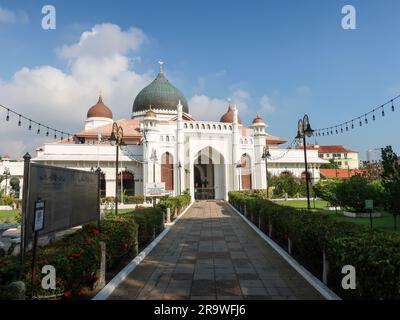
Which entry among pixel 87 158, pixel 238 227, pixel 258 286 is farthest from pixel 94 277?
pixel 87 158

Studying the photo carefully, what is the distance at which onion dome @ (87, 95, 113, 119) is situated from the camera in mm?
49656

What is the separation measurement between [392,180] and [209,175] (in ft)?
107

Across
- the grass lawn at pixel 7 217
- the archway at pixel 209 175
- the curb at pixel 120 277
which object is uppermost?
the archway at pixel 209 175

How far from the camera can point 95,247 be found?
19.8ft

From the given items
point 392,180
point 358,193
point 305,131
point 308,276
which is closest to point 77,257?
point 308,276

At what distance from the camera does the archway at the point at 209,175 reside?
40.2 metres

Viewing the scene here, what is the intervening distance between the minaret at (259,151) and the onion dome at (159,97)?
38.2 ft

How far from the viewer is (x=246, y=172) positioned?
40.4 meters

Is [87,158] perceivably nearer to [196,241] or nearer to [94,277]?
[196,241]

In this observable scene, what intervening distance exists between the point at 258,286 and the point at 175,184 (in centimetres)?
3094

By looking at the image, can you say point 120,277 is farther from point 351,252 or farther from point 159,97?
point 159,97

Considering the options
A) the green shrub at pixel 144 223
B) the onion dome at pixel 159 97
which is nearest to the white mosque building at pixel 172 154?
the onion dome at pixel 159 97

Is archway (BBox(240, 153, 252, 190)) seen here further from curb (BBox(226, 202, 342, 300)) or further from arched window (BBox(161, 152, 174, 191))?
curb (BBox(226, 202, 342, 300))

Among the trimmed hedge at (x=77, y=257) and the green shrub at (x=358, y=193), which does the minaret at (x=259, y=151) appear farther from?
the trimmed hedge at (x=77, y=257)
